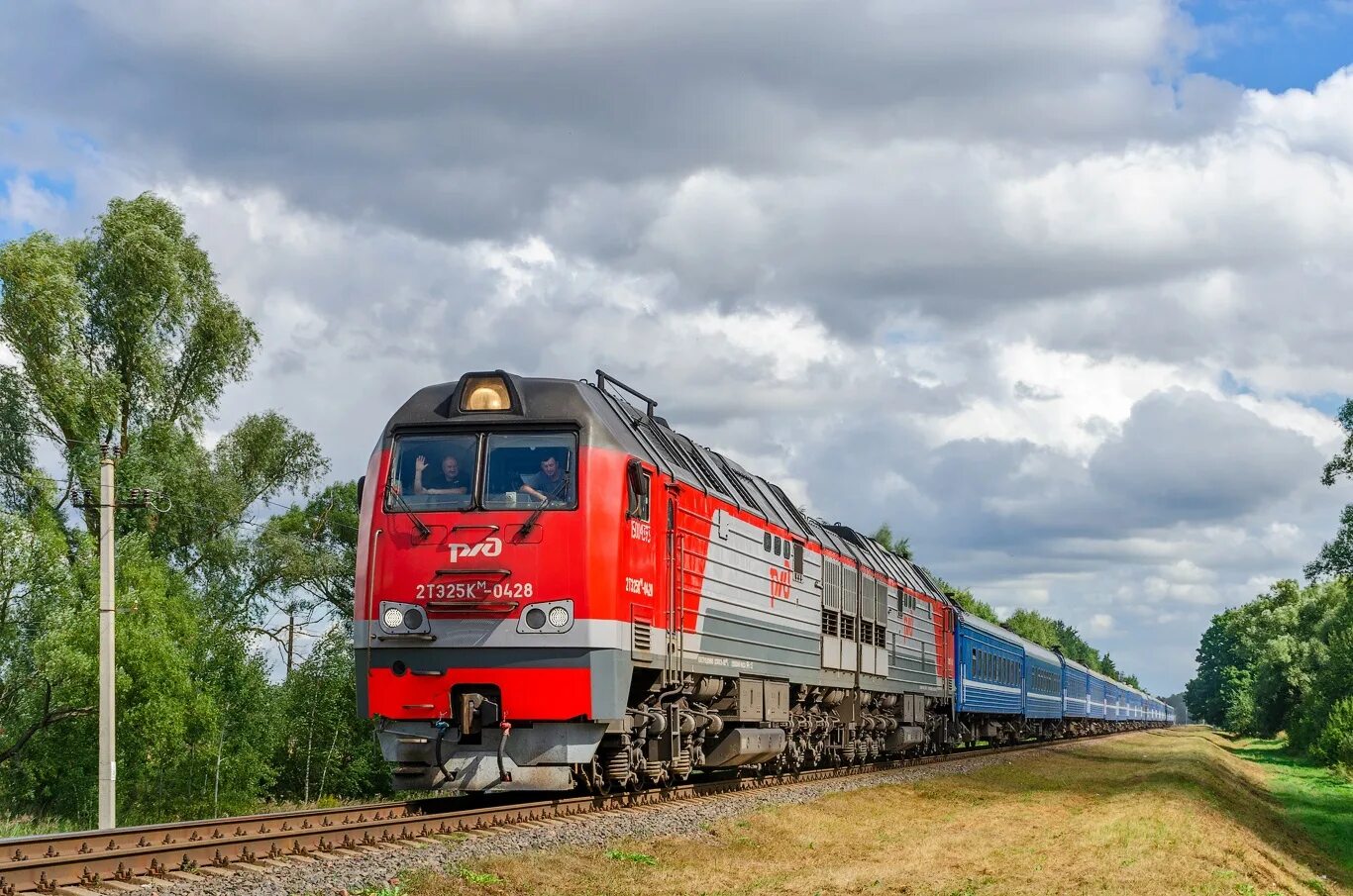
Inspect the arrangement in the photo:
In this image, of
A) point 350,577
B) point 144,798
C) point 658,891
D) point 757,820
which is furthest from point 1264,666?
point 658,891

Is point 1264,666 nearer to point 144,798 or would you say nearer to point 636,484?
point 144,798

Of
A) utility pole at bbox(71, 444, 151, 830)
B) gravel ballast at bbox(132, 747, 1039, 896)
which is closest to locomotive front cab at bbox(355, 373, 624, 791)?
gravel ballast at bbox(132, 747, 1039, 896)

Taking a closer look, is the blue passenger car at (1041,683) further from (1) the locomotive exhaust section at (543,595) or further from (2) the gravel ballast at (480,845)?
(1) the locomotive exhaust section at (543,595)

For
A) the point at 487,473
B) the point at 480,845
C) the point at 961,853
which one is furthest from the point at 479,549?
the point at 961,853

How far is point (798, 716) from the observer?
27250mm

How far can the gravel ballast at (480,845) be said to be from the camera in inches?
460

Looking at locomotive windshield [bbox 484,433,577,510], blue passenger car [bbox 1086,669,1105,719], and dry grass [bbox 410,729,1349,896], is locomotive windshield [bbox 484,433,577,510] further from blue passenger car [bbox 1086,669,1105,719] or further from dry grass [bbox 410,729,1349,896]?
blue passenger car [bbox 1086,669,1105,719]

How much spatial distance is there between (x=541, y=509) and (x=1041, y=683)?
48.0m

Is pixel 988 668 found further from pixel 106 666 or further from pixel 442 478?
pixel 442 478

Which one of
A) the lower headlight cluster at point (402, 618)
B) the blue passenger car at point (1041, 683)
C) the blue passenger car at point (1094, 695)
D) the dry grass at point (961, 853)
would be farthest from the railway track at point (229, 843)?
the blue passenger car at point (1094, 695)

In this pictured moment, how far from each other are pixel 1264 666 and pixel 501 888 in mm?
94879

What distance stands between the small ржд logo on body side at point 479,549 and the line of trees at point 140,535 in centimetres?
3039

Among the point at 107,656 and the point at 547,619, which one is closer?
the point at 547,619

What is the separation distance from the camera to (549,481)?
57.5 feet
